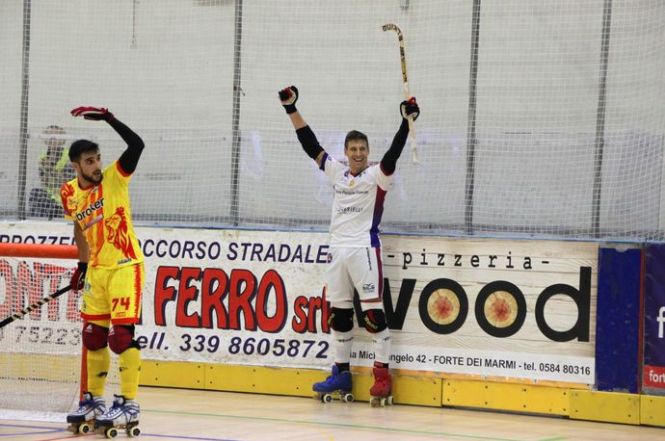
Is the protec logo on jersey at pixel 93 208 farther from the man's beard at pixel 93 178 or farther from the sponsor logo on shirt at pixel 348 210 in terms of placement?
the sponsor logo on shirt at pixel 348 210

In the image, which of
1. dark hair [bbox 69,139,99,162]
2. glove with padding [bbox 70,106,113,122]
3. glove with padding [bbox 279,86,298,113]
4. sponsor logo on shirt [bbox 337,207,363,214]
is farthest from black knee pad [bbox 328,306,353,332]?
glove with padding [bbox 70,106,113,122]

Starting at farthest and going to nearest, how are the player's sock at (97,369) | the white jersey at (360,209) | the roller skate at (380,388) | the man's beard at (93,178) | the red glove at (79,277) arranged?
the white jersey at (360,209), the roller skate at (380,388), the red glove at (79,277), the player's sock at (97,369), the man's beard at (93,178)

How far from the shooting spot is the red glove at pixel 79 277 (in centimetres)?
828

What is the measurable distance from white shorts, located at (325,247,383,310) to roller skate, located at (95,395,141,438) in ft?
8.58

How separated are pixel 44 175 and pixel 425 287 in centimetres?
401

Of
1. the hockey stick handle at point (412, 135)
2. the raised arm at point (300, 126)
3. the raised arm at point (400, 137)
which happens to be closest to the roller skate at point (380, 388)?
the raised arm at point (400, 137)

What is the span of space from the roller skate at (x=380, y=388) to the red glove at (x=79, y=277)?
2.76 meters

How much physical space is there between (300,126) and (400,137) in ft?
3.13

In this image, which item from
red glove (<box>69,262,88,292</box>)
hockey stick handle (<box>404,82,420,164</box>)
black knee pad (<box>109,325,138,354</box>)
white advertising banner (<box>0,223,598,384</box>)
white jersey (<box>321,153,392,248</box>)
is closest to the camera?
black knee pad (<box>109,325,138,354</box>)

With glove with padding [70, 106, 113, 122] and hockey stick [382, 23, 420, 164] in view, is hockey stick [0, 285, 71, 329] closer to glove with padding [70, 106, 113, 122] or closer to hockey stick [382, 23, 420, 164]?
glove with padding [70, 106, 113, 122]

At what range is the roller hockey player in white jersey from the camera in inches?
388

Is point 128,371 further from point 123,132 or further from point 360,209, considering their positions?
point 360,209

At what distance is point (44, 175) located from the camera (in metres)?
11.5

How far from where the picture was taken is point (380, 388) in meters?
9.80
